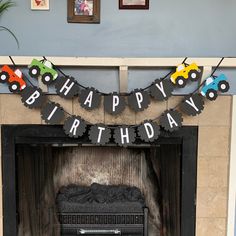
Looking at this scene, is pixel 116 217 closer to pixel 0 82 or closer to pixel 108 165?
pixel 108 165

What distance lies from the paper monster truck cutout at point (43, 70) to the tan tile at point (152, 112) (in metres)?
0.42

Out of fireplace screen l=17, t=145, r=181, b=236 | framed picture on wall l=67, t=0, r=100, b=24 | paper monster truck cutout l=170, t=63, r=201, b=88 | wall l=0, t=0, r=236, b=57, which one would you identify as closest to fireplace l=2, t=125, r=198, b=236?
fireplace screen l=17, t=145, r=181, b=236

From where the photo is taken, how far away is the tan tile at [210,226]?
1.97 metres

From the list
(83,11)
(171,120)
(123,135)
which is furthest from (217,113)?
(83,11)

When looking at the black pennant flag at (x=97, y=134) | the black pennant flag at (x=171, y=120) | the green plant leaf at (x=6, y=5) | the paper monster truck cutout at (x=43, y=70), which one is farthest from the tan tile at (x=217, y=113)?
the green plant leaf at (x=6, y=5)

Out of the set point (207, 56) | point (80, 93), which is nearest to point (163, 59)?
point (207, 56)

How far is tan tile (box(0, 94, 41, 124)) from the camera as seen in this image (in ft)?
6.23

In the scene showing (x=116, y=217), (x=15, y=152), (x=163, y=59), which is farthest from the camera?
(x=116, y=217)

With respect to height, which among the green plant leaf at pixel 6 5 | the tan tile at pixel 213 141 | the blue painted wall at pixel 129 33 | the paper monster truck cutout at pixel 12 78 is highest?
the green plant leaf at pixel 6 5

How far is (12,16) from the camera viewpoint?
1.87 meters

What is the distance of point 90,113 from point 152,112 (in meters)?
0.28

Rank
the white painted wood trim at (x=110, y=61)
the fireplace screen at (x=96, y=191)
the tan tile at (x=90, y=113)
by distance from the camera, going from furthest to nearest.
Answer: the fireplace screen at (x=96, y=191), the tan tile at (x=90, y=113), the white painted wood trim at (x=110, y=61)

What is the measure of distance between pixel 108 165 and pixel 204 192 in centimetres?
49

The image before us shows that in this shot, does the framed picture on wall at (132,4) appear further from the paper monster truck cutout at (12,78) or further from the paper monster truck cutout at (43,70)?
the paper monster truck cutout at (12,78)
